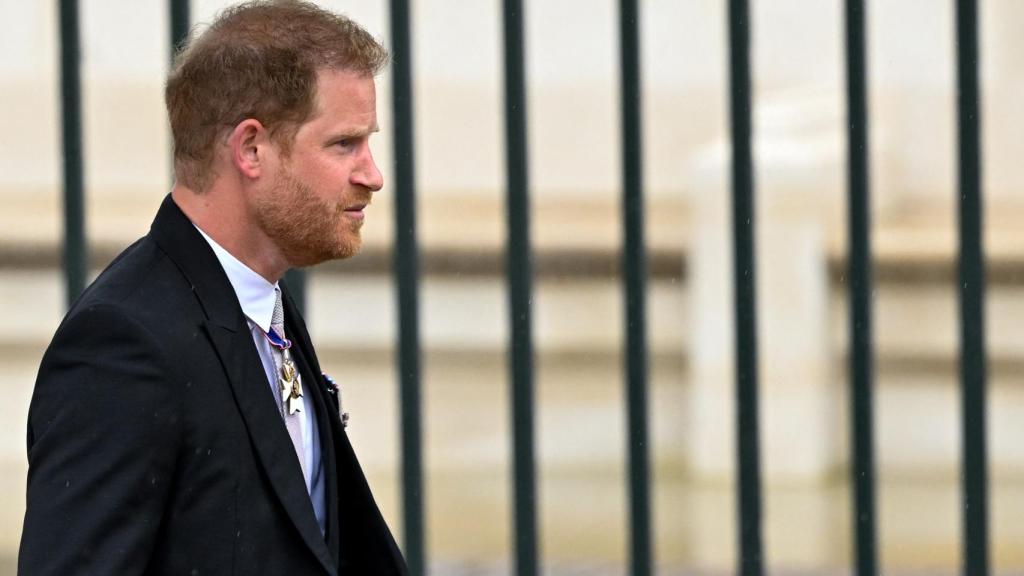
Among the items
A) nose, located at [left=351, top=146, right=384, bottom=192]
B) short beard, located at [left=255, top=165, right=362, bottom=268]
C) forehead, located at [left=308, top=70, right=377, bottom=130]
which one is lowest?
short beard, located at [left=255, top=165, right=362, bottom=268]

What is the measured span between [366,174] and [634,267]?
1012 millimetres

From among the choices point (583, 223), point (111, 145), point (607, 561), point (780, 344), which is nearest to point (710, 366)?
point (780, 344)

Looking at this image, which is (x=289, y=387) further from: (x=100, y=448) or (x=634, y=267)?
(x=634, y=267)

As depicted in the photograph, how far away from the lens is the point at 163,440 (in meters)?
1.95

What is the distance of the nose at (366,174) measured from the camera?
216 centimetres

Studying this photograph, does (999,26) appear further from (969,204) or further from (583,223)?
(969,204)

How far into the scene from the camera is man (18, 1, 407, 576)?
1.92 metres

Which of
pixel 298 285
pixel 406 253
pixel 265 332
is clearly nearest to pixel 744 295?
pixel 406 253

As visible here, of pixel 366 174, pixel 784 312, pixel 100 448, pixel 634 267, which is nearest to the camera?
pixel 100 448

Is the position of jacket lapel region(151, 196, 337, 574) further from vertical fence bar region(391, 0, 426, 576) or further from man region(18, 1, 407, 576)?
vertical fence bar region(391, 0, 426, 576)

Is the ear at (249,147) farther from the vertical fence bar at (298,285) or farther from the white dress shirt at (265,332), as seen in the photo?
the vertical fence bar at (298,285)

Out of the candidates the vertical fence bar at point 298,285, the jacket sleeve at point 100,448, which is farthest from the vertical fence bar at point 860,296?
the jacket sleeve at point 100,448

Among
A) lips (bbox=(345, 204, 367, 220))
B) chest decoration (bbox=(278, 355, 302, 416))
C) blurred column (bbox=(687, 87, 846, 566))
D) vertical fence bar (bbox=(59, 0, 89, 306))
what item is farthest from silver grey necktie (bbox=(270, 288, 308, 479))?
blurred column (bbox=(687, 87, 846, 566))

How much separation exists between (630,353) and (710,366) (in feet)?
15.5
